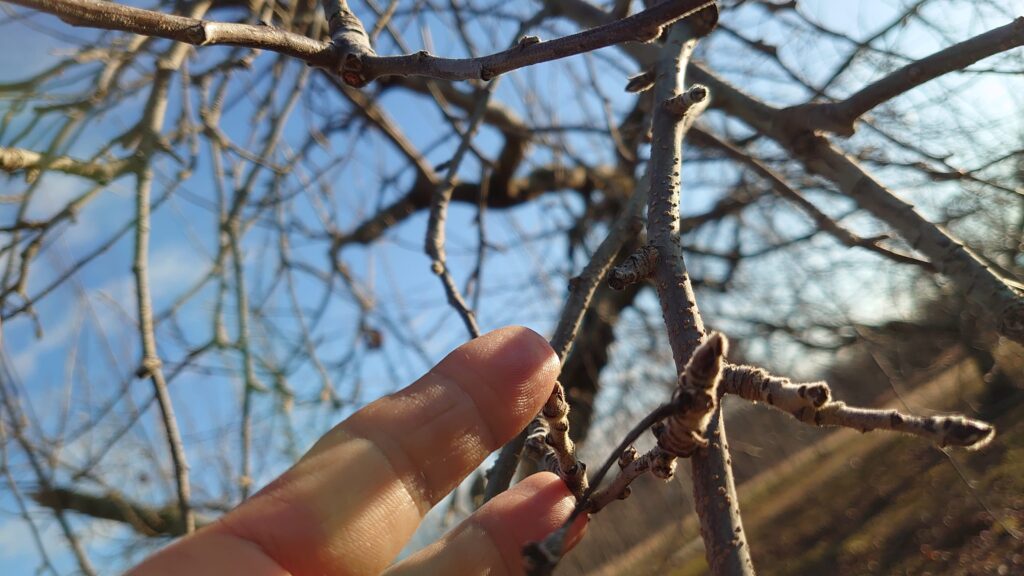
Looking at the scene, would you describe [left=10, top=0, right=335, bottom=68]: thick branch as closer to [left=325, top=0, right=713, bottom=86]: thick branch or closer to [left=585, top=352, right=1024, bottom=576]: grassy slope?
[left=325, top=0, right=713, bottom=86]: thick branch

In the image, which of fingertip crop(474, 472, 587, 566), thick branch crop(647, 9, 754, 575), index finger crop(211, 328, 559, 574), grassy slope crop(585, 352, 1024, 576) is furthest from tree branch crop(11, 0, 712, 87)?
grassy slope crop(585, 352, 1024, 576)

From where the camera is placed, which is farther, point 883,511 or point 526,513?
point 883,511

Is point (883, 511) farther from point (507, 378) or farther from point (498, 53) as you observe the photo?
point (498, 53)

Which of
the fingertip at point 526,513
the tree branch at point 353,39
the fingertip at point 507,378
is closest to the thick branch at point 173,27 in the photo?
the tree branch at point 353,39

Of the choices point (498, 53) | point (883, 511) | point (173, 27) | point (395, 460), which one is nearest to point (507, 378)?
point (395, 460)

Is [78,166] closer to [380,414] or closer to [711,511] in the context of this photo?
[380,414]

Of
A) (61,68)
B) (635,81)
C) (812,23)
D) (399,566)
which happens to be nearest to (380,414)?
(399,566)
